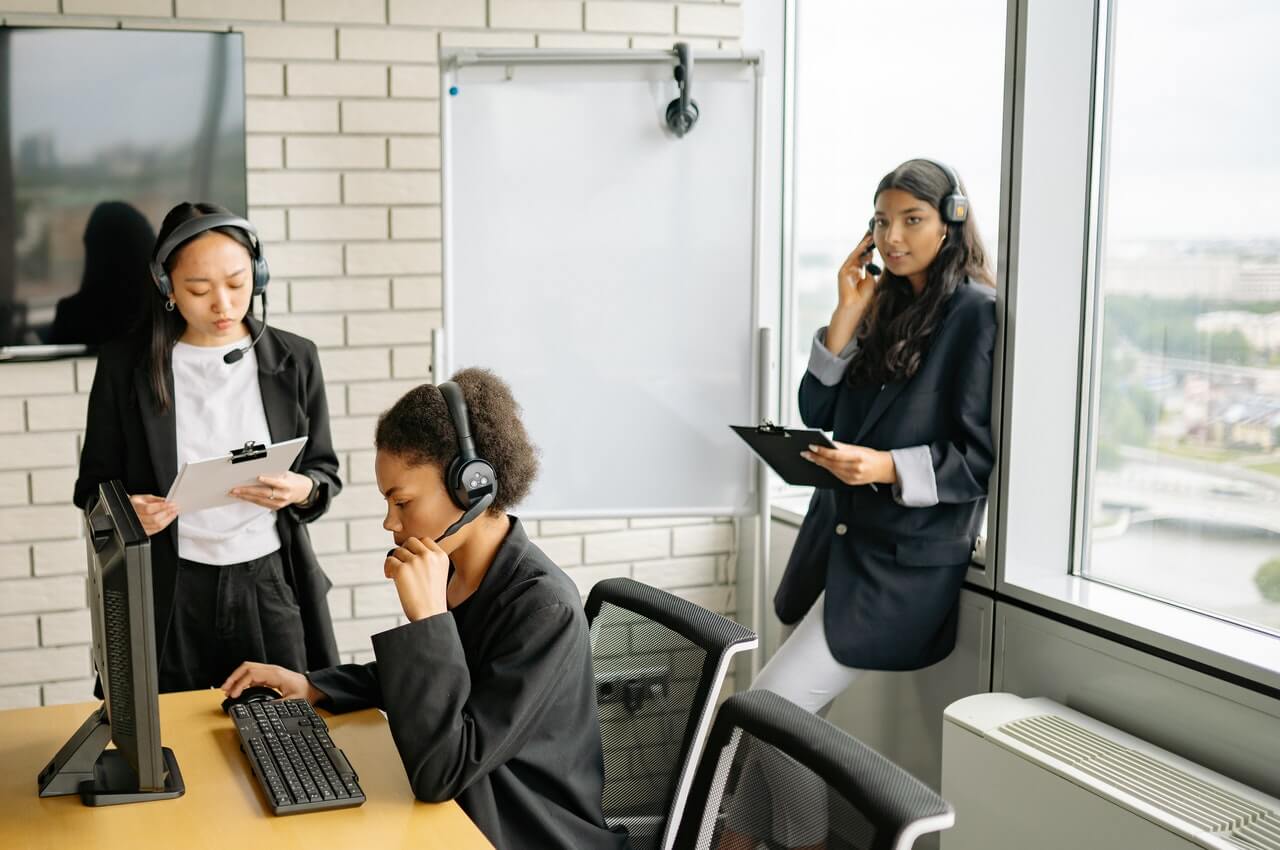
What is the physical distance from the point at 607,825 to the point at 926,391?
1.15 meters

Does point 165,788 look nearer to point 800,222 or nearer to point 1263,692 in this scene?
point 1263,692

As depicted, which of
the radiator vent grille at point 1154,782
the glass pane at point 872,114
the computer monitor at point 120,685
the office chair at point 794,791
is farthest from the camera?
the glass pane at point 872,114

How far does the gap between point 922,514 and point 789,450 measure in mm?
297

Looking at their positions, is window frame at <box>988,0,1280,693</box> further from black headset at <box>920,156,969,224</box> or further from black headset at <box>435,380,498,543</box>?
black headset at <box>435,380,498,543</box>

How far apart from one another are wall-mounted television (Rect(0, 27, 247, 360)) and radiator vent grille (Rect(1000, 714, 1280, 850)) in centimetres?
222

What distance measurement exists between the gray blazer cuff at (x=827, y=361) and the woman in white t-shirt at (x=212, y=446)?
1.06 metres

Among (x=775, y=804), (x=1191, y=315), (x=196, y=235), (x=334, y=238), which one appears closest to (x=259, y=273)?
(x=196, y=235)

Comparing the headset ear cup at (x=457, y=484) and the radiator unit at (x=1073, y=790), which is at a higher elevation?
the headset ear cup at (x=457, y=484)

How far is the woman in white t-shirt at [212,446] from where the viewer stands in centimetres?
218

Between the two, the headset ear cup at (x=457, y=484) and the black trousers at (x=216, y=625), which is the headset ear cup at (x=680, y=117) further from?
the headset ear cup at (x=457, y=484)

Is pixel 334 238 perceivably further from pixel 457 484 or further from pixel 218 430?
pixel 457 484

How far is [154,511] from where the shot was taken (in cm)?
207

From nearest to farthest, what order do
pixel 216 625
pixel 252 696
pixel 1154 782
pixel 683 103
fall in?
pixel 252 696
pixel 1154 782
pixel 216 625
pixel 683 103

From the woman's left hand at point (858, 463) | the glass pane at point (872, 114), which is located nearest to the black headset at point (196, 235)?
the woman's left hand at point (858, 463)
